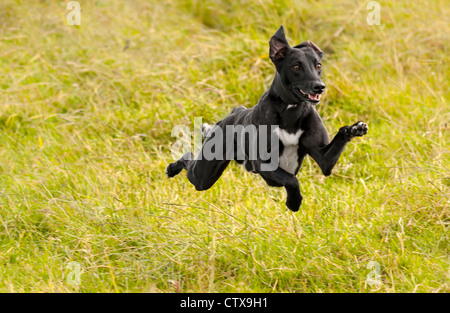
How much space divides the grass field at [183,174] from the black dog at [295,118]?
3.09 feet

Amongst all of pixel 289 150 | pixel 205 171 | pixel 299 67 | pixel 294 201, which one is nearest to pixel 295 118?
pixel 289 150

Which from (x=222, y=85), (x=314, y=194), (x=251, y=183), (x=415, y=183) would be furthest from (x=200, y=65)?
(x=415, y=183)

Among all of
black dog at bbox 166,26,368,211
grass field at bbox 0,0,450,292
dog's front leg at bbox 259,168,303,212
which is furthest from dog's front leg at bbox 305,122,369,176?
grass field at bbox 0,0,450,292

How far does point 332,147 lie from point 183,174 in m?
2.54

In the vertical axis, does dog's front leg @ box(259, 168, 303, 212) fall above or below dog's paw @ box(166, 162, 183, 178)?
above

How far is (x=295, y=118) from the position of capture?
366 centimetres

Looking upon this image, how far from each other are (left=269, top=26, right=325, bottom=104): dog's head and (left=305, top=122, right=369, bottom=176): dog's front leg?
0.73ft

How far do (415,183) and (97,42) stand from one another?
184 inches

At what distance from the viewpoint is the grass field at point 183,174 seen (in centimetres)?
450

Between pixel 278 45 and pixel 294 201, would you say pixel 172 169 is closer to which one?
pixel 294 201

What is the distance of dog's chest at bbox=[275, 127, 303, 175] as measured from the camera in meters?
3.67

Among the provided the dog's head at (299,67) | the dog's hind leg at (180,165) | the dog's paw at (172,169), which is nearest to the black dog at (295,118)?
the dog's head at (299,67)

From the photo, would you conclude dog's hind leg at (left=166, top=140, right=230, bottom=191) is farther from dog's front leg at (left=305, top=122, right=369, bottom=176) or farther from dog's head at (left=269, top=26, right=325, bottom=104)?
dog's head at (left=269, top=26, right=325, bottom=104)

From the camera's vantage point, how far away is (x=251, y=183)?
586 cm
